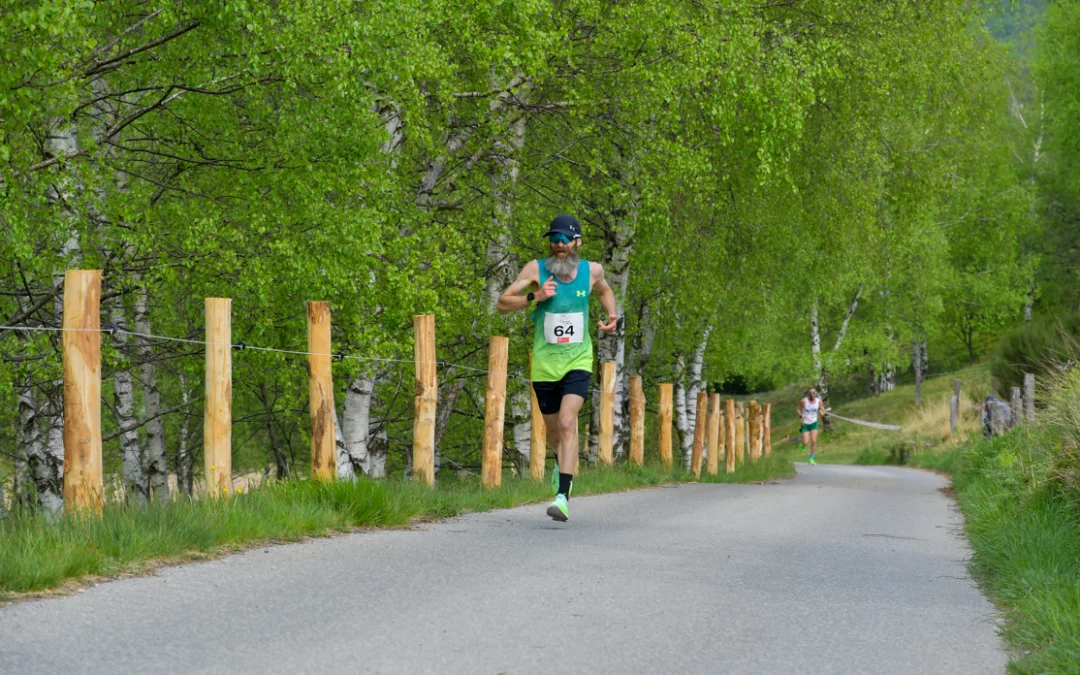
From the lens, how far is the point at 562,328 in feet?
34.5

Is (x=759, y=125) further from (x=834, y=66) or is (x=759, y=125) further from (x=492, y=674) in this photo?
(x=492, y=674)

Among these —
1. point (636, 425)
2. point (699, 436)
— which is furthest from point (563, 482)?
point (699, 436)

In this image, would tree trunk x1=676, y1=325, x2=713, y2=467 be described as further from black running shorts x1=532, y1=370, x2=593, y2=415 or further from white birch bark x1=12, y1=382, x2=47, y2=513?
black running shorts x1=532, y1=370, x2=593, y2=415

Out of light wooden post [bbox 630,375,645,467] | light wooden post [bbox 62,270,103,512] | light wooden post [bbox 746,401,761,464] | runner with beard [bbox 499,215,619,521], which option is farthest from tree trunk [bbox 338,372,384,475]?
light wooden post [bbox 746,401,761,464]

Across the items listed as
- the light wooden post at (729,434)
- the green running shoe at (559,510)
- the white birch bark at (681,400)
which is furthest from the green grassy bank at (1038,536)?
the white birch bark at (681,400)

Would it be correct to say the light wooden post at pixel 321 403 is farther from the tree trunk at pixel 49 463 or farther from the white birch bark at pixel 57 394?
the tree trunk at pixel 49 463

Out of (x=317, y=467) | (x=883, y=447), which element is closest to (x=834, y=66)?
(x=317, y=467)

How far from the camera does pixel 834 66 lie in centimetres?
2022

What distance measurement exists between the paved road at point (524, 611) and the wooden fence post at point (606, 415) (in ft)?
28.5

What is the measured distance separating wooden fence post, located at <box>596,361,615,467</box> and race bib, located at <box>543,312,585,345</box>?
26.4ft

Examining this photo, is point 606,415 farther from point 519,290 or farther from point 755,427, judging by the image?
point 755,427

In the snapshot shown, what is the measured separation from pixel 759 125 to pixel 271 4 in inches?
334

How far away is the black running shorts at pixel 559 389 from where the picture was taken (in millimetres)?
10609

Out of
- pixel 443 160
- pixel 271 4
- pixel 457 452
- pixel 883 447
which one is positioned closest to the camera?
pixel 271 4
